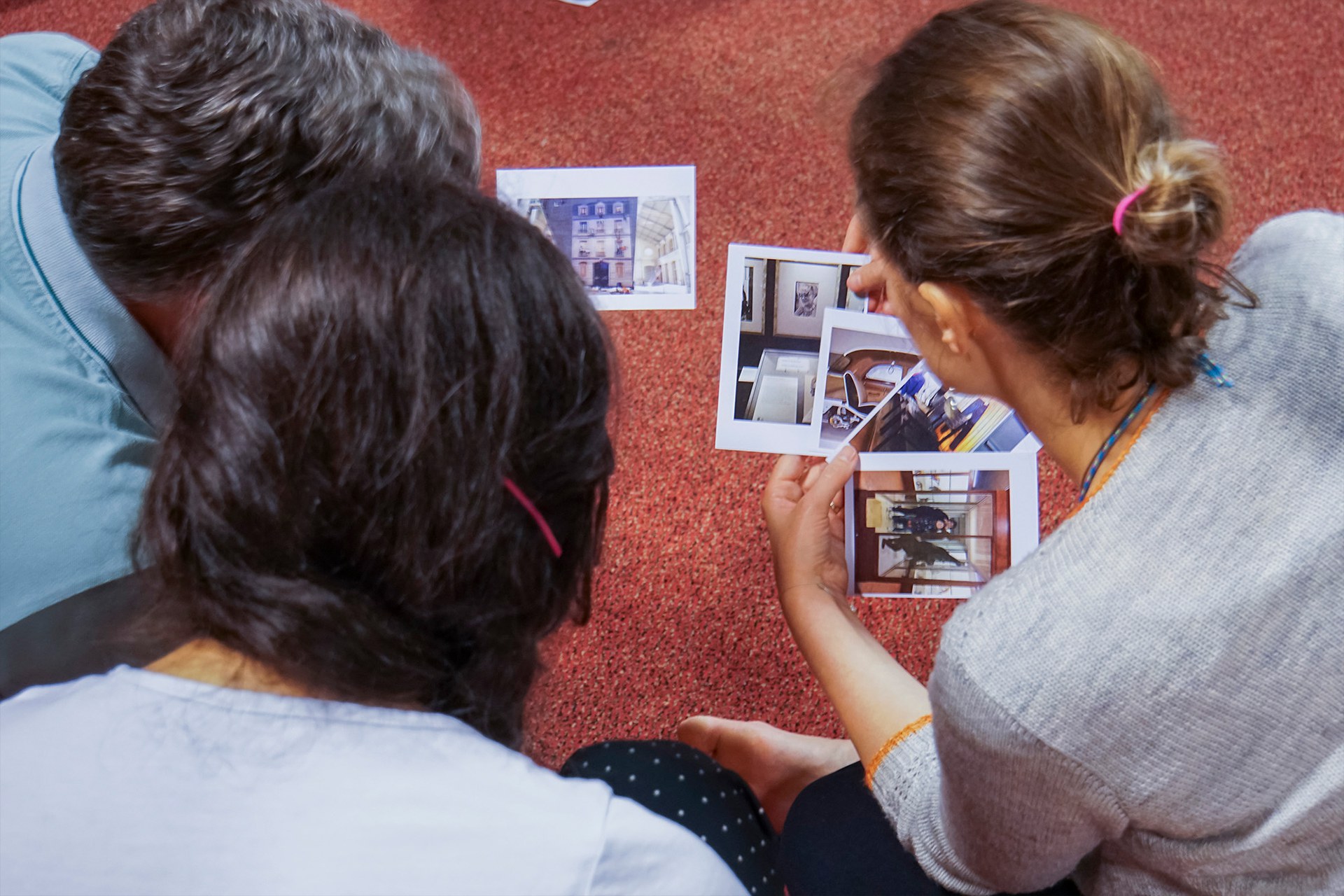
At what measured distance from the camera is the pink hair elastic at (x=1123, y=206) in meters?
0.60

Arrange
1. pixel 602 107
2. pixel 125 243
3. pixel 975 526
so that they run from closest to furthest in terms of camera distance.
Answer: pixel 125 243 < pixel 975 526 < pixel 602 107

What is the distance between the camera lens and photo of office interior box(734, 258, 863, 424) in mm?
1185

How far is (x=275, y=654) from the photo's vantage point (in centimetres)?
52

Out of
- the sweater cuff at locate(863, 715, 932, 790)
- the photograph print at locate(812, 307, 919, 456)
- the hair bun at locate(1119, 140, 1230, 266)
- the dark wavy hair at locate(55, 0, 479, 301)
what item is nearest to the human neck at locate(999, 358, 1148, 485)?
the hair bun at locate(1119, 140, 1230, 266)

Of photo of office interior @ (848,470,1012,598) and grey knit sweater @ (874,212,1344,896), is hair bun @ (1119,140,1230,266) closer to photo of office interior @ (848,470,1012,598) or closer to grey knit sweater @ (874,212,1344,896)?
grey knit sweater @ (874,212,1344,896)

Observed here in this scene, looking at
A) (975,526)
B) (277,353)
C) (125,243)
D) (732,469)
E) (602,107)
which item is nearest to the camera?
(277,353)

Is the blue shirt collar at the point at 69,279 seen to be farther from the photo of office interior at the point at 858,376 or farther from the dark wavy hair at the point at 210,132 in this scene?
the photo of office interior at the point at 858,376

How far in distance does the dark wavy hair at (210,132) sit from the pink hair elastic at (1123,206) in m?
0.47

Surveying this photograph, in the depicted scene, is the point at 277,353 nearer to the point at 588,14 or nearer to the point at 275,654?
the point at 275,654

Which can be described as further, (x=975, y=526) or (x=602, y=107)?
(x=602, y=107)

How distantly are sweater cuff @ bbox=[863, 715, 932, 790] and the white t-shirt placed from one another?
325 mm

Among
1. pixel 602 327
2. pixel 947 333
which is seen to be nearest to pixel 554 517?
pixel 602 327

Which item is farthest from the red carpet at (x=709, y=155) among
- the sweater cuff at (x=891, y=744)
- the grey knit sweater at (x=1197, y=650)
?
the grey knit sweater at (x=1197, y=650)

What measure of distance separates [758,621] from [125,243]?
0.78 meters
